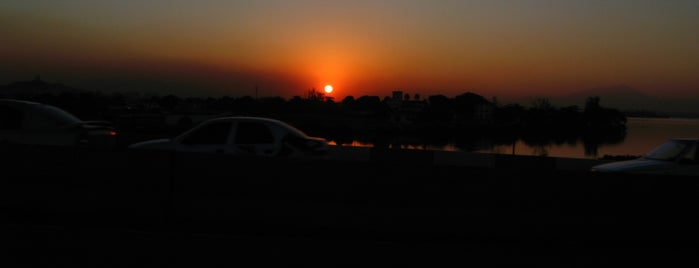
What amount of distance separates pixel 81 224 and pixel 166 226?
1005 millimetres

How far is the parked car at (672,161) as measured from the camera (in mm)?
11859

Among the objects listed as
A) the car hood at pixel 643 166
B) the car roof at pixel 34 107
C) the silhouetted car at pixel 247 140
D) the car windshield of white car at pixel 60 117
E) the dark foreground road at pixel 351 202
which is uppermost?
the car roof at pixel 34 107

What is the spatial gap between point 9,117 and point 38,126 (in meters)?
0.66

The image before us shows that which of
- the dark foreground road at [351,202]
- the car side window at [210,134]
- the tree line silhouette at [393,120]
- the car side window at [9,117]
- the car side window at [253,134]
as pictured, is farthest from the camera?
the tree line silhouette at [393,120]

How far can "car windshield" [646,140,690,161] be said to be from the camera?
1223 centimetres

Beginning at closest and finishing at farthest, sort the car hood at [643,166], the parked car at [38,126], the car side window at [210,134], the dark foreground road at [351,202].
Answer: the dark foreground road at [351,202], the parked car at [38,126], the car side window at [210,134], the car hood at [643,166]

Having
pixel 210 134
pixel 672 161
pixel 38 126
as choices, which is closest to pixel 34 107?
pixel 38 126

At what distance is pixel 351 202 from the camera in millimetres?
7520

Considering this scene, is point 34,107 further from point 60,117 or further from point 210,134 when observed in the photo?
point 210,134

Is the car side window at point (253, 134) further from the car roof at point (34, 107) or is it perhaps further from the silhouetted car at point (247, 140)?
the car roof at point (34, 107)

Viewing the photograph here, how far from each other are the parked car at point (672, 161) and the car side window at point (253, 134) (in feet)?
21.2

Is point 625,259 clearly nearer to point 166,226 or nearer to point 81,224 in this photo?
point 166,226

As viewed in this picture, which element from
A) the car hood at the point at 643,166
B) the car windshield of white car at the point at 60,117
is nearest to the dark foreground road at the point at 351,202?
the car windshield of white car at the point at 60,117

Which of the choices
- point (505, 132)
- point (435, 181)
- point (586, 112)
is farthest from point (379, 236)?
point (586, 112)
